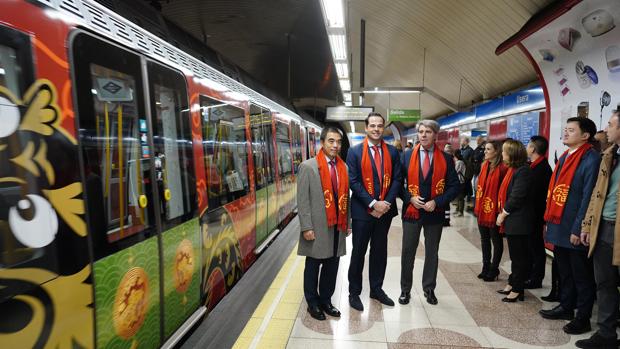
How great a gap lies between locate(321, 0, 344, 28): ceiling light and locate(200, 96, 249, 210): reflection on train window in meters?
2.60

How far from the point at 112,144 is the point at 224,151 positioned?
1562 mm

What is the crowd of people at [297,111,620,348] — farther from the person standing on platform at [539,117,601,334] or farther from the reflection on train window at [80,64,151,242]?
the reflection on train window at [80,64,151,242]

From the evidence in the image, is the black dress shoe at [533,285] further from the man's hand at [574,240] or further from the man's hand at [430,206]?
the man's hand at [430,206]

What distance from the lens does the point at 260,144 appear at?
471 centimetres

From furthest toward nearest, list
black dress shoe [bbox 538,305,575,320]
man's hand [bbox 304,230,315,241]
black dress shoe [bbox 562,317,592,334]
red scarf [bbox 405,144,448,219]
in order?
red scarf [bbox 405,144,448,219] < black dress shoe [bbox 538,305,575,320] < man's hand [bbox 304,230,315,241] < black dress shoe [bbox 562,317,592,334]

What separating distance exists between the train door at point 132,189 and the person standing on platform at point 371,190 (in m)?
1.44

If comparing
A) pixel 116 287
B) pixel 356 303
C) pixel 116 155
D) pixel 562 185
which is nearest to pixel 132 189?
pixel 116 155

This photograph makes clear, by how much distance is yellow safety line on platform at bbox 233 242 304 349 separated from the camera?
2707mm

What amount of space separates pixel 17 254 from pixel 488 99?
11720mm

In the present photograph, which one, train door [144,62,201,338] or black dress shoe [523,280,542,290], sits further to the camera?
black dress shoe [523,280,542,290]

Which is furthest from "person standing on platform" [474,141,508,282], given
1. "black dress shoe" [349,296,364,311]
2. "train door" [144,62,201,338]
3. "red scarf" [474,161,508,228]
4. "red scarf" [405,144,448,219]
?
"train door" [144,62,201,338]

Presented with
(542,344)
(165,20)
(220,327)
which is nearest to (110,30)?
(165,20)

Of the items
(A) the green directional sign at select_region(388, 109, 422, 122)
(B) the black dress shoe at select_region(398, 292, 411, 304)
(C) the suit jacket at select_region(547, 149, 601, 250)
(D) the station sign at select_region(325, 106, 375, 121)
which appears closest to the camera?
(C) the suit jacket at select_region(547, 149, 601, 250)

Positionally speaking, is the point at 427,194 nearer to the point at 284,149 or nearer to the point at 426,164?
the point at 426,164
